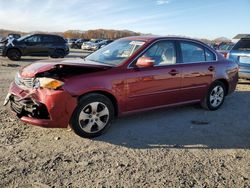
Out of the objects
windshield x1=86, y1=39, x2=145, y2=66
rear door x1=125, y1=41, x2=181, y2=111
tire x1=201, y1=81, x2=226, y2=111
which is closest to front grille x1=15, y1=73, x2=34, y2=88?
windshield x1=86, y1=39, x2=145, y2=66

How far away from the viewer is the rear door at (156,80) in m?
5.23

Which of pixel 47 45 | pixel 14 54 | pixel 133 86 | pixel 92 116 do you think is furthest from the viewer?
pixel 47 45

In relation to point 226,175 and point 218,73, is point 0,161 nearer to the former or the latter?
point 226,175

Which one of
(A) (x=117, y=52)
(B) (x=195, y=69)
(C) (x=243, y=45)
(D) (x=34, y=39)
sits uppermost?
(D) (x=34, y=39)

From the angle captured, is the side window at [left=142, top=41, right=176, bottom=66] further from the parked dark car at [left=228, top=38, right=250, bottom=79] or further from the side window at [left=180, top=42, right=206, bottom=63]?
the parked dark car at [left=228, top=38, right=250, bottom=79]

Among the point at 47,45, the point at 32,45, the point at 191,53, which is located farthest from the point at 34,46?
the point at 191,53

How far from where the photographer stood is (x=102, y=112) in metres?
4.92

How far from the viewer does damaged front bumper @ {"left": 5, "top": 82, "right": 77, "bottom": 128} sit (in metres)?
4.43

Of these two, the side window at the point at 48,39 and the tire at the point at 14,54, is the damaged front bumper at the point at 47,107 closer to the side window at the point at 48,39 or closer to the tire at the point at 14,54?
the tire at the point at 14,54

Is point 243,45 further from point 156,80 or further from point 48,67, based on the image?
point 48,67

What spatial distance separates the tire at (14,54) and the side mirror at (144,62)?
1478 centimetres

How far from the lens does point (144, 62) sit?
522 centimetres

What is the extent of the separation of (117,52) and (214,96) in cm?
263

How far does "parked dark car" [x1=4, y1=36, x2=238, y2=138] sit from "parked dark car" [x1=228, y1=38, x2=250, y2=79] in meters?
3.58
